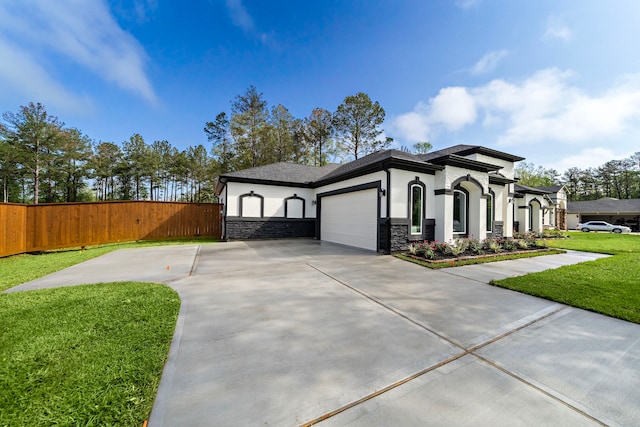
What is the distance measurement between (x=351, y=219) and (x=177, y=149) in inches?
1130

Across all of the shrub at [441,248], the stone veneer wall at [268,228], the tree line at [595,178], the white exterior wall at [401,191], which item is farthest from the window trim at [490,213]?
the tree line at [595,178]

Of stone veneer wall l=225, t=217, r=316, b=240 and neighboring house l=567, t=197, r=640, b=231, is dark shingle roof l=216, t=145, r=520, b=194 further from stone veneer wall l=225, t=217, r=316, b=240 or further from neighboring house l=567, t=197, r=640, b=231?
neighboring house l=567, t=197, r=640, b=231

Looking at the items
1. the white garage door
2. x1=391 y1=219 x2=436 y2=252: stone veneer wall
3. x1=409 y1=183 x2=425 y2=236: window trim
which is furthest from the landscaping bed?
the white garage door

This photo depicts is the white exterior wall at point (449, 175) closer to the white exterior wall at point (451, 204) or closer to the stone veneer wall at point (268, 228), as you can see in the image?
the white exterior wall at point (451, 204)

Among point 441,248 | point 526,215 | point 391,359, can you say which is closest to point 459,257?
point 441,248

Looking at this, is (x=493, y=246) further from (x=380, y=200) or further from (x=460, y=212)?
(x=380, y=200)

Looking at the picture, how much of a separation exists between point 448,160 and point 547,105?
18.2 ft

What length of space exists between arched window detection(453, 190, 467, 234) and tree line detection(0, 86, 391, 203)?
42.4ft

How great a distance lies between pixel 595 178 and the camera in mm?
40312

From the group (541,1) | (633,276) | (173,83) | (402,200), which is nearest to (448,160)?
(402,200)

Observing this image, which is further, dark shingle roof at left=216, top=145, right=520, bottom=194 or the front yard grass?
dark shingle roof at left=216, top=145, right=520, bottom=194

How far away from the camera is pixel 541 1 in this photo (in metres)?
7.21

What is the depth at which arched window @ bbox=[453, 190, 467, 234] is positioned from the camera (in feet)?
35.4

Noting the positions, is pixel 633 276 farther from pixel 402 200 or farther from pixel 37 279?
pixel 37 279
